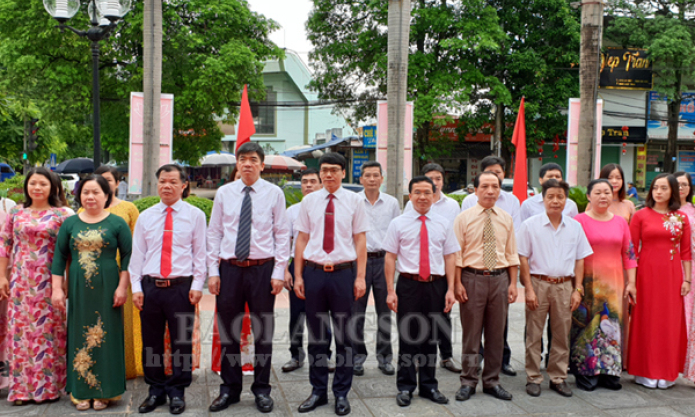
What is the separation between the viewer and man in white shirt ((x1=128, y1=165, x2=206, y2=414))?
13.2 feet

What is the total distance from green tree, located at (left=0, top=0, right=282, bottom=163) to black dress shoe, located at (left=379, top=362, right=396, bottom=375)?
13.9 meters

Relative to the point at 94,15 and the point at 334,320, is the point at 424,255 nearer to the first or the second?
the point at 334,320

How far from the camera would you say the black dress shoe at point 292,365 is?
5016 millimetres

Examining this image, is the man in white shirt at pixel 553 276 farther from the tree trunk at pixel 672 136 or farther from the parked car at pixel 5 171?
the parked car at pixel 5 171

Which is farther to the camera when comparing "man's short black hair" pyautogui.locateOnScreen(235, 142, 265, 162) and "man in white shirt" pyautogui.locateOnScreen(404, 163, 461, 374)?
"man in white shirt" pyautogui.locateOnScreen(404, 163, 461, 374)

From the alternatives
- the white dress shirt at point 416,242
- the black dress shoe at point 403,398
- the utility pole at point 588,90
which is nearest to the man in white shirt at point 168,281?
the white dress shirt at point 416,242

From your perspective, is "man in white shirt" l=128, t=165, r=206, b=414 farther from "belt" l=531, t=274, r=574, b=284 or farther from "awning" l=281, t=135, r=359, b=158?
"awning" l=281, t=135, r=359, b=158

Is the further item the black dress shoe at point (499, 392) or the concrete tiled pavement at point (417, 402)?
the black dress shoe at point (499, 392)

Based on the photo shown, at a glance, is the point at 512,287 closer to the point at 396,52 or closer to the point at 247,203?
the point at 247,203

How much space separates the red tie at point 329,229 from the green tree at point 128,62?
46.1ft

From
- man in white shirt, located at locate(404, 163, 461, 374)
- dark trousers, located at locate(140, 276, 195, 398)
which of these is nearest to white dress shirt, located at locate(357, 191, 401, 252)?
man in white shirt, located at locate(404, 163, 461, 374)

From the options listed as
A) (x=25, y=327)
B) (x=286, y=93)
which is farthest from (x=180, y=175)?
(x=286, y=93)

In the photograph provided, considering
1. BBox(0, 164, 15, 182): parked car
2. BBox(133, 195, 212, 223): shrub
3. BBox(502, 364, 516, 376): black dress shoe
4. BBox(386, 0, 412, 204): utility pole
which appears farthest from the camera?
BBox(0, 164, 15, 182): parked car

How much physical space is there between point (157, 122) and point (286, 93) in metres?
22.3
